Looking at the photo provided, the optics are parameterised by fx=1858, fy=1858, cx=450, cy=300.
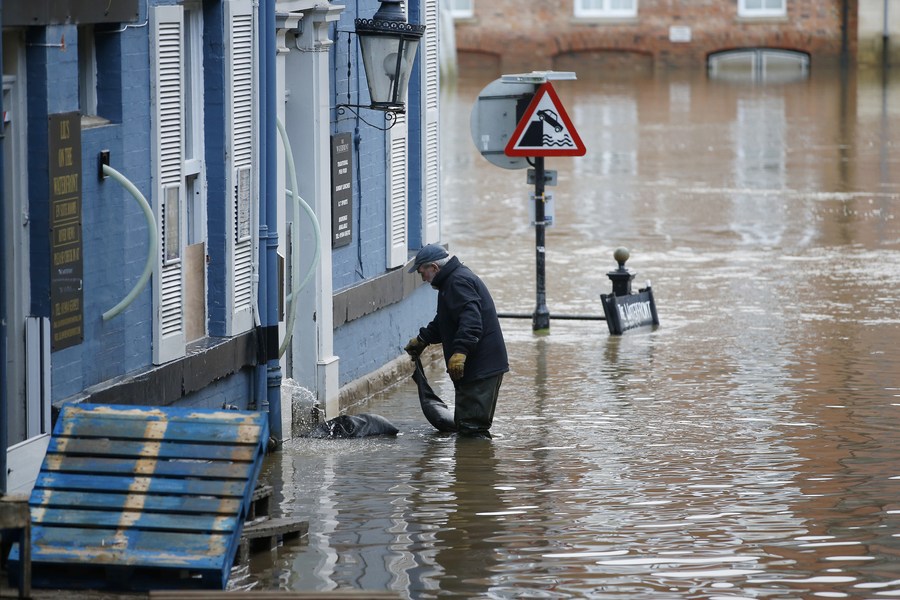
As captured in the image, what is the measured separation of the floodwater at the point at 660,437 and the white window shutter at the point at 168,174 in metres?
1.06

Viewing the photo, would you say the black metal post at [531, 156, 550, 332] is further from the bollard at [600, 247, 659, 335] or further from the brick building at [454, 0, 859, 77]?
the brick building at [454, 0, 859, 77]

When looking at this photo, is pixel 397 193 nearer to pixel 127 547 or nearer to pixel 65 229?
pixel 65 229

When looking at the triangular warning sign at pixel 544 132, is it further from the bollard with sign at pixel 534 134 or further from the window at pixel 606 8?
the window at pixel 606 8

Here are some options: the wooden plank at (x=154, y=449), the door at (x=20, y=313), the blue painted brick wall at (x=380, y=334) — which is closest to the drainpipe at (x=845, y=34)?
the blue painted brick wall at (x=380, y=334)

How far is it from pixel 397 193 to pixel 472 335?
2.80 metres

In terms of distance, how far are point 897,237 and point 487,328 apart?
36.3 ft

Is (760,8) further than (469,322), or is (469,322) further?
(760,8)

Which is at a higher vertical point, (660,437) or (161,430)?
(161,430)

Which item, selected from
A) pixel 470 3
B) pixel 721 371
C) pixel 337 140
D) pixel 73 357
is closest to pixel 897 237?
pixel 721 371

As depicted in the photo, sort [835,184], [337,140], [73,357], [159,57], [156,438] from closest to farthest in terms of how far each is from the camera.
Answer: [156,438], [73,357], [159,57], [337,140], [835,184]

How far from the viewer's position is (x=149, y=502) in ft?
23.9

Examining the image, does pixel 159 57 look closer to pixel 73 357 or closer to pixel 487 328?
pixel 73 357

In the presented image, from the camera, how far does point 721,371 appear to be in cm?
1365

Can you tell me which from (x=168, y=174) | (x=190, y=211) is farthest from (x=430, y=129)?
(x=168, y=174)
